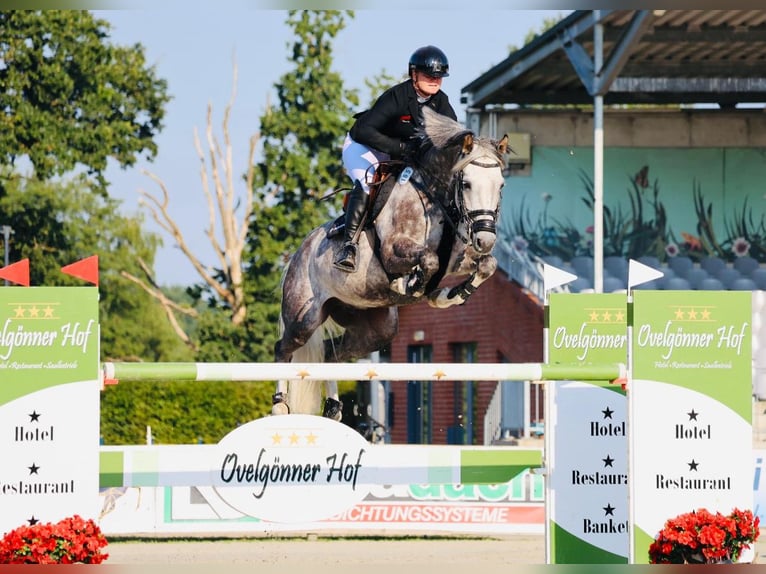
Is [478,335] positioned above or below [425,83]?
below

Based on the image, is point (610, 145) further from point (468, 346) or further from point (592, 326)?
point (592, 326)

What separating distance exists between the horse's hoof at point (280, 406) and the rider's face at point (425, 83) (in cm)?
170


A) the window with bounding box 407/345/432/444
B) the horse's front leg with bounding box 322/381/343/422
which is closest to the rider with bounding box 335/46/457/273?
the horse's front leg with bounding box 322/381/343/422

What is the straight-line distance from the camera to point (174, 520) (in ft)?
38.2

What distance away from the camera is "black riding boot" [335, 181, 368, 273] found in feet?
19.9

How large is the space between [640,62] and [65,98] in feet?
35.6

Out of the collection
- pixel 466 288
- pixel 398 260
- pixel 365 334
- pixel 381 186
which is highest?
pixel 381 186

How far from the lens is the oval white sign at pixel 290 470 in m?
5.60

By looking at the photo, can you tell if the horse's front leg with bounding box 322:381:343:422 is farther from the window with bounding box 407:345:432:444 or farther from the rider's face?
the window with bounding box 407:345:432:444

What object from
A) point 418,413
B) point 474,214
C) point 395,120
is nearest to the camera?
point 474,214

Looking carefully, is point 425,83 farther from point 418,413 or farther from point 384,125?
point 418,413

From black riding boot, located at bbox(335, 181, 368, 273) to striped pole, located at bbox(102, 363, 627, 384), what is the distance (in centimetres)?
62

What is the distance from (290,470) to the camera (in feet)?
18.4

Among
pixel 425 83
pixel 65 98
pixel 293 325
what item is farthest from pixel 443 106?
pixel 65 98
